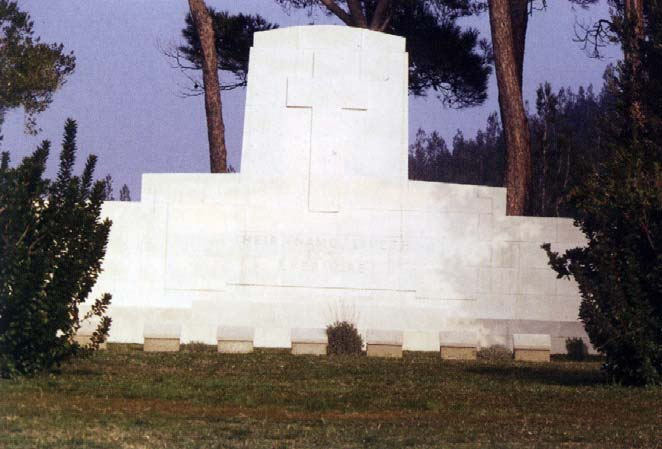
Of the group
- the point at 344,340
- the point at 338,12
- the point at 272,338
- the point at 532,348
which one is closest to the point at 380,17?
the point at 338,12

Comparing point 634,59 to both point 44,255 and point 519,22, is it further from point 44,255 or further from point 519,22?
point 519,22

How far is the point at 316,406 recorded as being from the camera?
11.9 meters

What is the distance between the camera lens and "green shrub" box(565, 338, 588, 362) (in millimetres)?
21312

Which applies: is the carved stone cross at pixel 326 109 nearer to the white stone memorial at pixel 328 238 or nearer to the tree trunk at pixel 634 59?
the white stone memorial at pixel 328 238

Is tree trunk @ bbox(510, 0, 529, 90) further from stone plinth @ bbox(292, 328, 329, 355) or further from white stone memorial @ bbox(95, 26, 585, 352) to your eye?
stone plinth @ bbox(292, 328, 329, 355)

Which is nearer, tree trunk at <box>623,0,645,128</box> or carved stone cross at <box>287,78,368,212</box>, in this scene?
tree trunk at <box>623,0,645,128</box>

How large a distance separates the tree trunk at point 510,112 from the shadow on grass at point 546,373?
300 inches

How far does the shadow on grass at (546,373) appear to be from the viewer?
15.1 meters

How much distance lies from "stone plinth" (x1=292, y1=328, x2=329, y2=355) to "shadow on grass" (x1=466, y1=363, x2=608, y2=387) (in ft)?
9.62

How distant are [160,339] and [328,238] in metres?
3.95

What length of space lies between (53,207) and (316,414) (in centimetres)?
426

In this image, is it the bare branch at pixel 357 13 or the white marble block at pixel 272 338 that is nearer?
the white marble block at pixel 272 338

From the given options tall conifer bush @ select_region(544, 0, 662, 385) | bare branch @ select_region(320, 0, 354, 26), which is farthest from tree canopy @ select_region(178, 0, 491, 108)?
tall conifer bush @ select_region(544, 0, 662, 385)

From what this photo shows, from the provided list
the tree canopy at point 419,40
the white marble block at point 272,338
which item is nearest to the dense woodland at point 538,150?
the tree canopy at point 419,40
